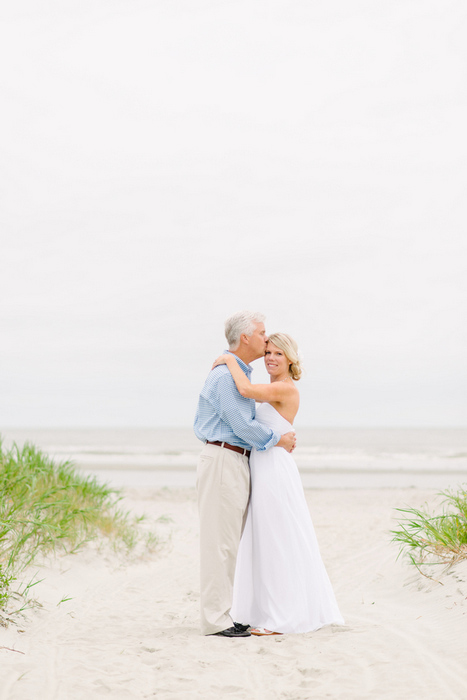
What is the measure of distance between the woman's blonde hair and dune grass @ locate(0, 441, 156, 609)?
2634 mm

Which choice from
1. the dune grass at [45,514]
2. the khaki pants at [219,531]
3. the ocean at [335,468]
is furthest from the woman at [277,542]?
the ocean at [335,468]

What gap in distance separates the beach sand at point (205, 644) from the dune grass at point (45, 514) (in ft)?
0.86

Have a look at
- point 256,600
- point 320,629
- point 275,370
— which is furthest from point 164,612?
point 275,370

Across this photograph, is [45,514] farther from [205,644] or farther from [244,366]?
[244,366]

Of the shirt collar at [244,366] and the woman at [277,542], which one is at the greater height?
the shirt collar at [244,366]

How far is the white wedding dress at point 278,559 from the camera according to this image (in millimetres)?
4809

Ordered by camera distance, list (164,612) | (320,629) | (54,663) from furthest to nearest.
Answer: (164,612), (320,629), (54,663)

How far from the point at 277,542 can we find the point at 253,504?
13.5 inches

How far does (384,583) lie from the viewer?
6570 mm

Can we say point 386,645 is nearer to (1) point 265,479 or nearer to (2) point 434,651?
(2) point 434,651

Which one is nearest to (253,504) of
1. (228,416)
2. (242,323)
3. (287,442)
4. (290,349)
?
(287,442)

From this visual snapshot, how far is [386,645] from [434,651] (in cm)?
32

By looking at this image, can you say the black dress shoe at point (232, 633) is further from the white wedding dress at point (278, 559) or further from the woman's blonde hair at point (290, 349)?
the woman's blonde hair at point (290, 349)

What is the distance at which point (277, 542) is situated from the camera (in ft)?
16.0
